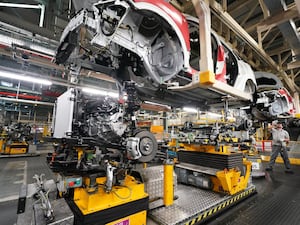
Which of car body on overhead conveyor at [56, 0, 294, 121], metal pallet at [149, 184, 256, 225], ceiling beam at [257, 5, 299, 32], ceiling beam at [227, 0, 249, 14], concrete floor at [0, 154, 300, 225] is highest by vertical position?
ceiling beam at [227, 0, 249, 14]

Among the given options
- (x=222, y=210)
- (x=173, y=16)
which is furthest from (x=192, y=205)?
(x=173, y=16)

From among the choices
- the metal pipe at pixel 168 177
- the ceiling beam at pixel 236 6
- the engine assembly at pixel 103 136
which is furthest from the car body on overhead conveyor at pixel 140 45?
the ceiling beam at pixel 236 6

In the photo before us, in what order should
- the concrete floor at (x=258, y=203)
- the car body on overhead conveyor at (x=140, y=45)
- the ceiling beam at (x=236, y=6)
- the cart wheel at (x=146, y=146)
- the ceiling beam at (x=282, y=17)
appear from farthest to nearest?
the ceiling beam at (x=236, y=6), the concrete floor at (x=258, y=203), the ceiling beam at (x=282, y=17), the cart wheel at (x=146, y=146), the car body on overhead conveyor at (x=140, y=45)

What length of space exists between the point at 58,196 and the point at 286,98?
5184mm

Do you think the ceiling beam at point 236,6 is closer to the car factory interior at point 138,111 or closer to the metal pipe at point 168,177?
the car factory interior at point 138,111

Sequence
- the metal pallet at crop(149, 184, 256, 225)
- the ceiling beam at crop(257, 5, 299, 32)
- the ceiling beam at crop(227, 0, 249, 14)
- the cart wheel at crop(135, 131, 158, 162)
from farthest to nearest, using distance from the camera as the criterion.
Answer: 1. the ceiling beam at crop(227, 0, 249, 14)
2. the ceiling beam at crop(257, 5, 299, 32)
3. the metal pallet at crop(149, 184, 256, 225)
4. the cart wheel at crop(135, 131, 158, 162)

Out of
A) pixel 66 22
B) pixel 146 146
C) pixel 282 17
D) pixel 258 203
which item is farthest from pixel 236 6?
pixel 258 203

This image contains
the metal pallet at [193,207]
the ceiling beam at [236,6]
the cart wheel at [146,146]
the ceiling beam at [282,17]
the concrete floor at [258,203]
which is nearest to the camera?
the cart wheel at [146,146]

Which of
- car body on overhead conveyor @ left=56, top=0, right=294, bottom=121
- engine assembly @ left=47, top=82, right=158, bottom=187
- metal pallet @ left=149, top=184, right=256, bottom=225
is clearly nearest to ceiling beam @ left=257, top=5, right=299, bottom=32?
car body on overhead conveyor @ left=56, top=0, right=294, bottom=121

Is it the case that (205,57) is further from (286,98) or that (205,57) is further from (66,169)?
(286,98)

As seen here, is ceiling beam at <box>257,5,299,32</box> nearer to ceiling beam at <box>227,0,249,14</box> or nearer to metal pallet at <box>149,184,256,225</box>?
ceiling beam at <box>227,0,249,14</box>

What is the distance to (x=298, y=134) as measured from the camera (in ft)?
31.2

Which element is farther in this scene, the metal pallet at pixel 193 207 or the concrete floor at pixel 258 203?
the concrete floor at pixel 258 203

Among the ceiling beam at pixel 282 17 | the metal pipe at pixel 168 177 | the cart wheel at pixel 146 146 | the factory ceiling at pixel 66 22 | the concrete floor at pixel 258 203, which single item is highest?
the factory ceiling at pixel 66 22
